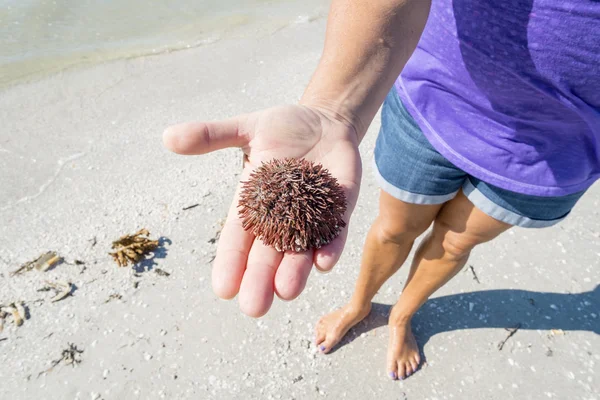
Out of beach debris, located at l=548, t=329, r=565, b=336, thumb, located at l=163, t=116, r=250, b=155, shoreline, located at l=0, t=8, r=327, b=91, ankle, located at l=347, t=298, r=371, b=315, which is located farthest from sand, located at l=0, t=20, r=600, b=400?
thumb, located at l=163, t=116, r=250, b=155

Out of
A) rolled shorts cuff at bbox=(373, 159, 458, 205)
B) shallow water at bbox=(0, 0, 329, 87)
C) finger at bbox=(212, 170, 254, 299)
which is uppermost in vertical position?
finger at bbox=(212, 170, 254, 299)

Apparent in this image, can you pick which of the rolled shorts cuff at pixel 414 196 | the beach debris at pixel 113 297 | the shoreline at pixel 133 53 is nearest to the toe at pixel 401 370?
the rolled shorts cuff at pixel 414 196

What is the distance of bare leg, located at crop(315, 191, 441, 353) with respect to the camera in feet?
9.35

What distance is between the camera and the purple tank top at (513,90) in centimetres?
189

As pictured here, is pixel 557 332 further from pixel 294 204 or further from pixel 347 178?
pixel 294 204

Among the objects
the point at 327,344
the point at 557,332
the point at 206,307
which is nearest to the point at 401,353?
the point at 327,344

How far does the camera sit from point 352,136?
103 inches

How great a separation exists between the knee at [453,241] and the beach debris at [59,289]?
10.4ft

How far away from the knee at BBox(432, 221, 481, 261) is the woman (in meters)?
→ 0.01

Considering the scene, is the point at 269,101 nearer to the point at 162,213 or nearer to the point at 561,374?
the point at 162,213

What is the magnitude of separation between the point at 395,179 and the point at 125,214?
126 inches

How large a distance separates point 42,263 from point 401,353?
11.0ft

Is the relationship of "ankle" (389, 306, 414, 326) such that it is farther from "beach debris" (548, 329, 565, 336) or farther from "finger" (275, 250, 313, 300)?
"finger" (275, 250, 313, 300)

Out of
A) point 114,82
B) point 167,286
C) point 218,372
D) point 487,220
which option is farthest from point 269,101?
point 487,220
